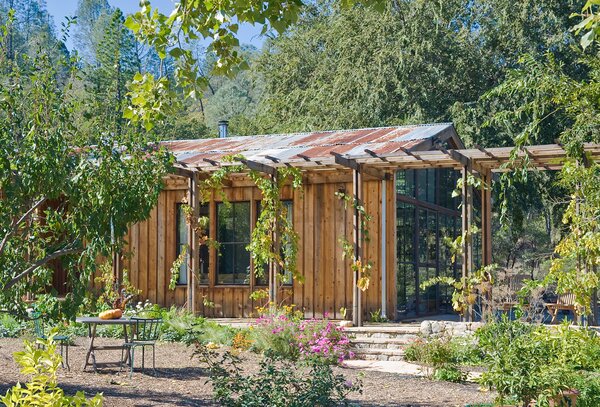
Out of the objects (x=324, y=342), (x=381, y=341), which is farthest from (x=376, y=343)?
(x=324, y=342)

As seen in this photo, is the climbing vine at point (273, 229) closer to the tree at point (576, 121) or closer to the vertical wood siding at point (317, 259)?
the vertical wood siding at point (317, 259)

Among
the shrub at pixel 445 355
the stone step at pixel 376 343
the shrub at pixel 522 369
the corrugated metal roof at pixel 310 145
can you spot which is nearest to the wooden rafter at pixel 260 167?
the corrugated metal roof at pixel 310 145

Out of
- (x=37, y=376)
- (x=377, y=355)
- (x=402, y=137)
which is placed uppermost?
(x=402, y=137)

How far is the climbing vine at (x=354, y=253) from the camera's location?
47.4 feet

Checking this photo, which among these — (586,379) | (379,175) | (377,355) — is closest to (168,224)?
(379,175)

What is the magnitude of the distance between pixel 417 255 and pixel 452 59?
9.22m

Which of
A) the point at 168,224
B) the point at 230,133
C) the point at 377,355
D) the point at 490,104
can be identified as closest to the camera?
the point at 377,355

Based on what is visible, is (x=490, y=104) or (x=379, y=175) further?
(x=490, y=104)

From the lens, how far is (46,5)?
270 ft

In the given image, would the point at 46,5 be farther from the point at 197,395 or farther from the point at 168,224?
the point at 197,395

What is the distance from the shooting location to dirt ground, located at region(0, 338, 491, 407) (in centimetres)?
896

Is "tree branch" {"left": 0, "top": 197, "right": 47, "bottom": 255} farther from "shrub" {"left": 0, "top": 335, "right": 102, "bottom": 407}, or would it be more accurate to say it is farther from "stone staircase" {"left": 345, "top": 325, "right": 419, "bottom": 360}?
"stone staircase" {"left": 345, "top": 325, "right": 419, "bottom": 360}

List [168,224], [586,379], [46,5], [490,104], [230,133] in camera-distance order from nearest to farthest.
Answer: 1. [586,379]
2. [168,224]
3. [490,104]
4. [230,133]
5. [46,5]

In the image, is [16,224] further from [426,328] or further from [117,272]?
[117,272]
